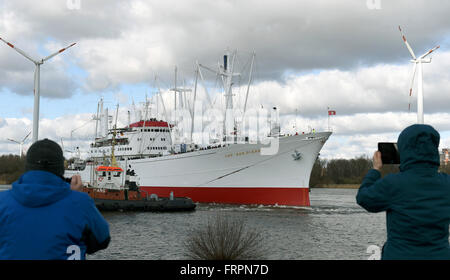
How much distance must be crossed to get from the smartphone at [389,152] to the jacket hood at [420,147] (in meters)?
0.39

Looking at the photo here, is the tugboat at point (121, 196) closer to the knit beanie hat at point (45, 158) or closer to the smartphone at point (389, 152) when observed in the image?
the smartphone at point (389, 152)

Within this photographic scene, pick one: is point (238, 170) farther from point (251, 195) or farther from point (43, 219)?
point (43, 219)

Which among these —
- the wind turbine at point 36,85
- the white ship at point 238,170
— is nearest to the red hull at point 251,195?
the white ship at point 238,170

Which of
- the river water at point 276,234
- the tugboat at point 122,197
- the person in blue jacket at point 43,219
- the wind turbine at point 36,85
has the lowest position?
the river water at point 276,234

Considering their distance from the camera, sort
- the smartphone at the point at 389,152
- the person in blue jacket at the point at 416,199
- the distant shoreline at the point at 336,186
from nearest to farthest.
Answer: the person in blue jacket at the point at 416,199, the smartphone at the point at 389,152, the distant shoreline at the point at 336,186

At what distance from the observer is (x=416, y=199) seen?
307cm

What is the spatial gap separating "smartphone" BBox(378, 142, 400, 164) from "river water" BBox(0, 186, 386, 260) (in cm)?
1231

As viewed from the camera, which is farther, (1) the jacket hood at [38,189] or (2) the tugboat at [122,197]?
(2) the tugboat at [122,197]

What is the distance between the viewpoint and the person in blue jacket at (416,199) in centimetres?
303
